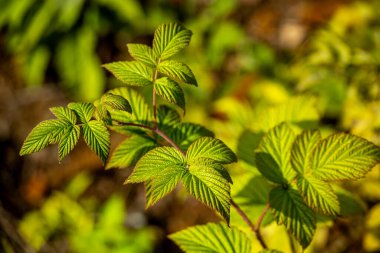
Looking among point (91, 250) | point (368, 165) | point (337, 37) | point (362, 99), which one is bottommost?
point (91, 250)

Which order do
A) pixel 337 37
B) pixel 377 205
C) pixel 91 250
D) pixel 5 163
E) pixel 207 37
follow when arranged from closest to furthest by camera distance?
pixel 377 205 → pixel 337 37 → pixel 91 250 → pixel 207 37 → pixel 5 163

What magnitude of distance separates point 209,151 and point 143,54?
27cm

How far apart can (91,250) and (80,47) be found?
5.64 ft

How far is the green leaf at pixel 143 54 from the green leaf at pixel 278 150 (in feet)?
1.17

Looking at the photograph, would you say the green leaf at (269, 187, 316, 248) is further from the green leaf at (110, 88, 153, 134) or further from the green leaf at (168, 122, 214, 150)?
the green leaf at (110, 88, 153, 134)

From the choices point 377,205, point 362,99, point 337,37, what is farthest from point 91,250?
point 337,37

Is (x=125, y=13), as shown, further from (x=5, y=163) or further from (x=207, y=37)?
(x=5, y=163)

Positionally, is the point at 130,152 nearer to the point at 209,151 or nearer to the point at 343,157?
the point at 209,151

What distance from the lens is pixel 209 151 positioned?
805 millimetres

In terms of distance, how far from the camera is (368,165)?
2.83ft

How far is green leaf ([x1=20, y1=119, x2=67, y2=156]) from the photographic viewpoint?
75cm

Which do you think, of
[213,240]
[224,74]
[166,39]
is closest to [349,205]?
[213,240]

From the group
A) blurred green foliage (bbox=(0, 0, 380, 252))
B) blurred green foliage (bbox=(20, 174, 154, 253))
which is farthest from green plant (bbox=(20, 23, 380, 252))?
blurred green foliage (bbox=(20, 174, 154, 253))

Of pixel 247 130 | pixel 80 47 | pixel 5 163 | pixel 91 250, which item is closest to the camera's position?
pixel 247 130
